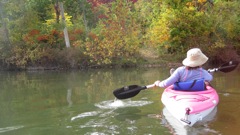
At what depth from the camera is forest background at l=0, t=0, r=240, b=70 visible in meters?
18.0

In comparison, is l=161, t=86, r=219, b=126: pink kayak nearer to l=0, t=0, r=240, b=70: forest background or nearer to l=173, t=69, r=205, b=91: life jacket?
l=173, t=69, r=205, b=91: life jacket

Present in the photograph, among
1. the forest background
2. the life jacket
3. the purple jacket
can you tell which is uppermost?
the forest background

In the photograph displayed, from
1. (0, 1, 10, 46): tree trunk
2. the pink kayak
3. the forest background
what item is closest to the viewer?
the pink kayak

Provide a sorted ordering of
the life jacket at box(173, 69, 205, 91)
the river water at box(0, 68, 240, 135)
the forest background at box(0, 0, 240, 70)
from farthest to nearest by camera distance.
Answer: the forest background at box(0, 0, 240, 70) < the life jacket at box(173, 69, 205, 91) < the river water at box(0, 68, 240, 135)

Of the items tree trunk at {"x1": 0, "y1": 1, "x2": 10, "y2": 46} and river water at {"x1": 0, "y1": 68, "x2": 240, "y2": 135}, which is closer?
river water at {"x1": 0, "y1": 68, "x2": 240, "y2": 135}

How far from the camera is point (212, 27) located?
18234 millimetres

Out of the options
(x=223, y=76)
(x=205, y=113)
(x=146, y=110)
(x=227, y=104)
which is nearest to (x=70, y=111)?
(x=146, y=110)

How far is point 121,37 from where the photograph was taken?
19.6 metres

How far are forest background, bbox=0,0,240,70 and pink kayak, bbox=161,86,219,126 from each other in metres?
11.9

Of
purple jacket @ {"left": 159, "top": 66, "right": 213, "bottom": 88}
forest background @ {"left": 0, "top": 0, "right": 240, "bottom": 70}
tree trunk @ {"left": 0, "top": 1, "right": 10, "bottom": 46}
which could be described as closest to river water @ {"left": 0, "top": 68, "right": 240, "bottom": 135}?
purple jacket @ {"left": 159, "top": 66, "right": 213, "bottom": 88}

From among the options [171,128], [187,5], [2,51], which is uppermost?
[187,5]

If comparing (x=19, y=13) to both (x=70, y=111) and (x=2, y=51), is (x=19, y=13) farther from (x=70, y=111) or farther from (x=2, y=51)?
(x=70, y=111)

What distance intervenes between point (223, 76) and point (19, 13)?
1325cm

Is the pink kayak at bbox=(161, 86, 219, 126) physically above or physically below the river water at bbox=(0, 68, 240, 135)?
above
